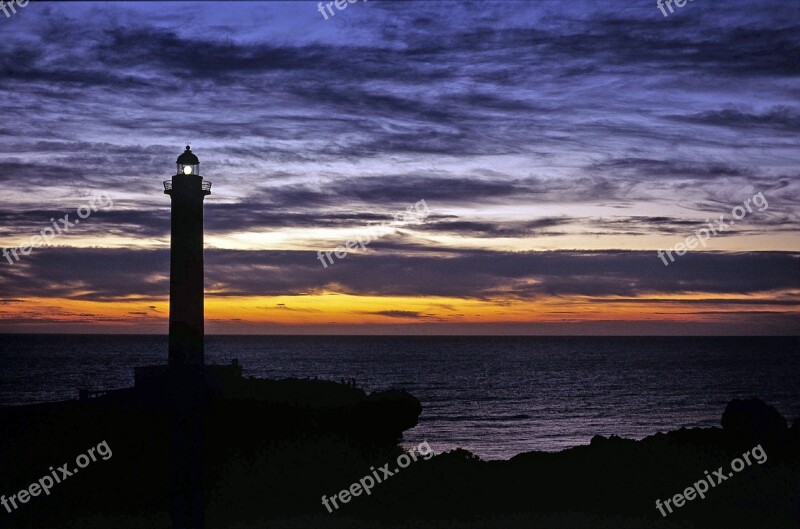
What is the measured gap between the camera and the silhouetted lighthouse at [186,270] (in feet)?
102

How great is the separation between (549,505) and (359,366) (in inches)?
4412

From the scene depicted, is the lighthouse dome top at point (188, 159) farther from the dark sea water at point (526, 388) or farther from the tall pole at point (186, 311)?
the dark sea water at point (526, 388)

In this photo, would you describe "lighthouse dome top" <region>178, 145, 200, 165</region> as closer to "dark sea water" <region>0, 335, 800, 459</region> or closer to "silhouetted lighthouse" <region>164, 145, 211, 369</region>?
"silhouetted lighthouse" <region>164, 145, 211, 369</region>

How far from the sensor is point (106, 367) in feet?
449

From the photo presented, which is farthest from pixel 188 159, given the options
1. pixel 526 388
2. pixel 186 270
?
pixel 526 388

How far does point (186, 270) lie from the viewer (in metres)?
30.9

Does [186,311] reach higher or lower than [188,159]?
lower

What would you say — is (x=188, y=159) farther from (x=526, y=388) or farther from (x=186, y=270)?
(x=526, y=388)

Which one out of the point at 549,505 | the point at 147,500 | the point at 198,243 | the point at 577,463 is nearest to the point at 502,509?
the point at 549,505

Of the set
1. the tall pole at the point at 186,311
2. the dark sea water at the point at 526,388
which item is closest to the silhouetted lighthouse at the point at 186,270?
the tall pole at the point at 186,311

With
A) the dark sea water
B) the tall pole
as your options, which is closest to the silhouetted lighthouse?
the tall pole

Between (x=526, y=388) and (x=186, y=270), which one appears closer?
(x=186, y=270)

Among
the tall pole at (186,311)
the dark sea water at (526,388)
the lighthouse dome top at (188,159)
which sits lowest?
the dark sea water at (526,388)

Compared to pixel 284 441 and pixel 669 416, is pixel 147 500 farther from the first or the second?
pixel 669 416
